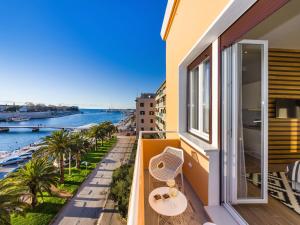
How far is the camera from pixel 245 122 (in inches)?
107

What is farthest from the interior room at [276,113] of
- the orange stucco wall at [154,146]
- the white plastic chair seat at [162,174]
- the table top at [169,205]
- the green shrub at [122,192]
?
the green shrub at [122,192]

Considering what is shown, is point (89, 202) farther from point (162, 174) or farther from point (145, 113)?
point (145, 113)

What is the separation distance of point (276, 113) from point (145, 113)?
149 feet

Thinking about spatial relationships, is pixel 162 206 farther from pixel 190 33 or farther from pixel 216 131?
pixel 190 33

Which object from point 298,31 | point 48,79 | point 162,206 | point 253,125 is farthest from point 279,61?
point 48,79

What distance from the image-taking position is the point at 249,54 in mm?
2809

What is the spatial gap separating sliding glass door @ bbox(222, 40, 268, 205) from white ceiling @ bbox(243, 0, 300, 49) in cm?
31

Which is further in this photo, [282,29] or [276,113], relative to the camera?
[276,113]

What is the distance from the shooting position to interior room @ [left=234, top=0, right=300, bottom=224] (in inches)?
105

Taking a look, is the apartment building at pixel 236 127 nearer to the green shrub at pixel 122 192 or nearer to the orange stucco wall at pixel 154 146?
the orange stucco wall at pixel 154 146

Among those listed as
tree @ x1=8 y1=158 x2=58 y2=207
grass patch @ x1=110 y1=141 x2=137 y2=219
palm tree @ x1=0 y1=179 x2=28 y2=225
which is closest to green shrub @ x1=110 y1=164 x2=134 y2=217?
grass patch @ x1=110 y1=141 x2=137 y2=219

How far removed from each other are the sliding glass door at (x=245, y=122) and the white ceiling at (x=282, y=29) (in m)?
0.31

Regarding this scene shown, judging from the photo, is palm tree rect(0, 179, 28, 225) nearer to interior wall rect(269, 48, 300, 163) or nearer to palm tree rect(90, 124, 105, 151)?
interior wall rect(269, 48, 300, 163)

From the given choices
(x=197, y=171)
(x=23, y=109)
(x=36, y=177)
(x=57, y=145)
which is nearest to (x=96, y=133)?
(x=57, y=145)
